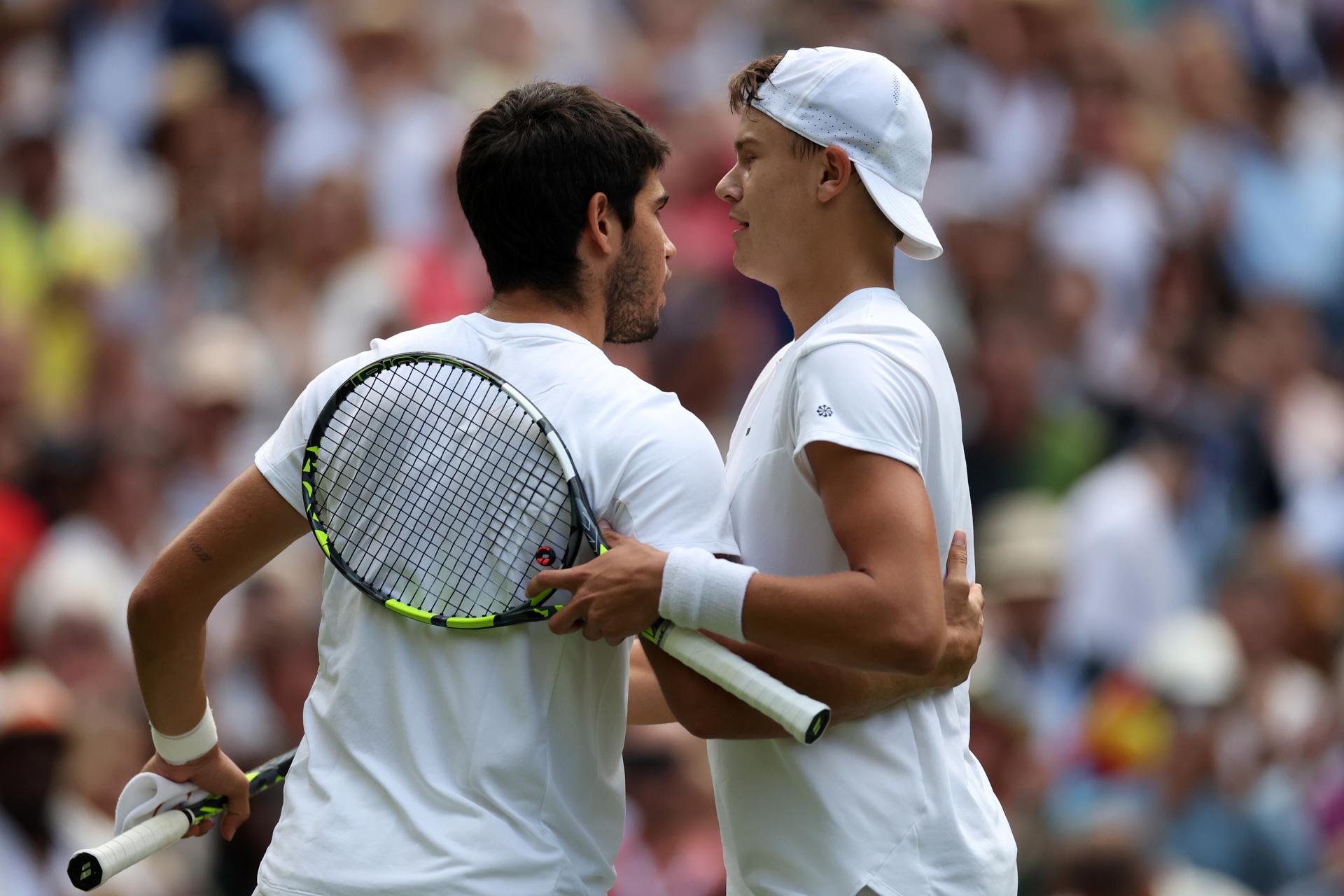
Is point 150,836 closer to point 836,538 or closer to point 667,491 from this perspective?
point 667,491

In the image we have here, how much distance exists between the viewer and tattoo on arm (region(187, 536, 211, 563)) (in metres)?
2.99

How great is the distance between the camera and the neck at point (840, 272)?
3180 millimetres

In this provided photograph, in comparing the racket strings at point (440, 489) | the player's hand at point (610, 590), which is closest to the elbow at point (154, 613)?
the racket strings at point (440, 489)

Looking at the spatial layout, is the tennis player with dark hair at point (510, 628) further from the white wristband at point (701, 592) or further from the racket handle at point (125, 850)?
the racket handle at point (125, 850)

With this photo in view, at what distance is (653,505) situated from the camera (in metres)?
2.86

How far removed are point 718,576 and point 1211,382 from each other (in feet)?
18.3

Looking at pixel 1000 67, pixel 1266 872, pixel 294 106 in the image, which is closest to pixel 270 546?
pixel 1266 872

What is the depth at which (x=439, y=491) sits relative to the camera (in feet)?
9.45

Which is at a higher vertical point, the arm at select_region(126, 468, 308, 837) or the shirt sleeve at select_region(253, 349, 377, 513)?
the shirt sleeve at select_region(253, 349, 377, 513)

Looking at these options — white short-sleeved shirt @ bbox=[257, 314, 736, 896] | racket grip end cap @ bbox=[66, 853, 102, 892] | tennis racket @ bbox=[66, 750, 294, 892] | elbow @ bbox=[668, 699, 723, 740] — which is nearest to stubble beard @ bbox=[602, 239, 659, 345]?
white short-sleeved shirt @ bbox=[257, 314, 736, 896]

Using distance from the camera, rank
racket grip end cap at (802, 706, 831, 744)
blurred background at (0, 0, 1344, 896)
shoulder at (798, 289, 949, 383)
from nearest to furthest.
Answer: racket grip end cap at (802, 706, 831, 744)
shoulder at (798, 289, 949, 383)
blurred background at (0, 0, 1344, 896)

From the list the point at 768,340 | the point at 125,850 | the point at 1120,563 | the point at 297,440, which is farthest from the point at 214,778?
the point at 1120,563

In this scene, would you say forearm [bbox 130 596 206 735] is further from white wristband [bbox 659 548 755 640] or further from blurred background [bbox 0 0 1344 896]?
blurred background [bbox 0 0 1344 896]

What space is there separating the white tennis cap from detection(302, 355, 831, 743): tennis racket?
2.47ft
